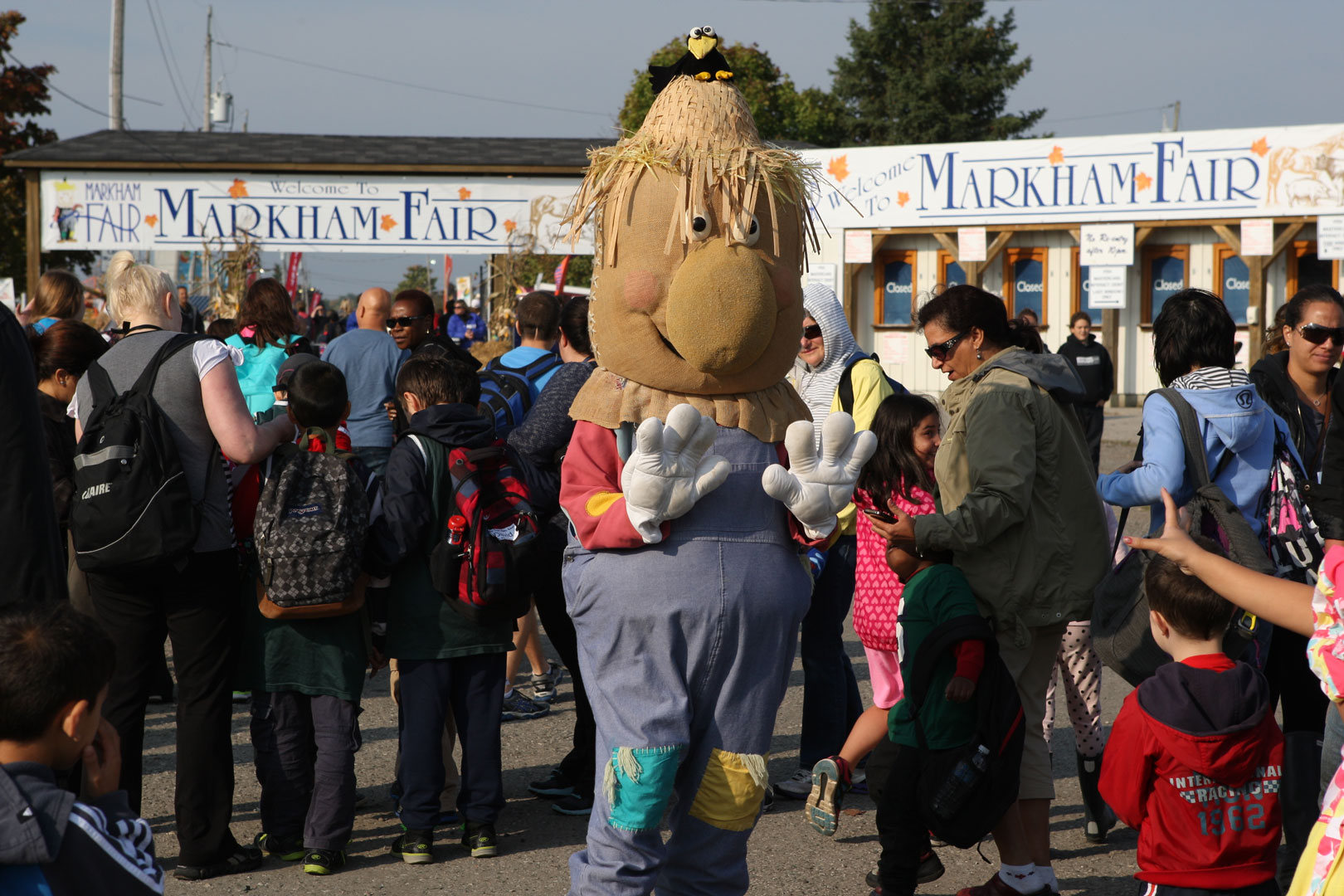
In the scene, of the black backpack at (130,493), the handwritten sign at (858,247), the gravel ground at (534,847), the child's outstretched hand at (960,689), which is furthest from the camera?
the handwritten sign at (858,247)

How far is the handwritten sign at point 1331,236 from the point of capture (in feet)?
54.2

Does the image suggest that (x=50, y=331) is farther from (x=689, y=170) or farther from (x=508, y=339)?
(x=508, y=339)

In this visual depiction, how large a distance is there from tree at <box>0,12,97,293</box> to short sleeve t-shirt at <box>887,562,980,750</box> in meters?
20.7

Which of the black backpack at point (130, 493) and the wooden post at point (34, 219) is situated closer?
the black backpack at point (130, 493)

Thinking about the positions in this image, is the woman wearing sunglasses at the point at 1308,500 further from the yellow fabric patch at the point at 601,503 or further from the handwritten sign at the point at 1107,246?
the handwritten sign at the point at 1107,246

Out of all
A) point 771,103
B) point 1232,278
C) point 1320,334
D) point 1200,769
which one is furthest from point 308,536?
point 771,103

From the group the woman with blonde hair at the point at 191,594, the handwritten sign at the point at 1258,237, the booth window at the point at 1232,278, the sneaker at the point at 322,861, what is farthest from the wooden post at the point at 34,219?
the booth window at the point at 1232,278

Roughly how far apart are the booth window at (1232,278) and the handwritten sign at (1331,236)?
2665 mm

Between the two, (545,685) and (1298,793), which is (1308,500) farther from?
(545,685)

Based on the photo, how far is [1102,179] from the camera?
19.2 metres

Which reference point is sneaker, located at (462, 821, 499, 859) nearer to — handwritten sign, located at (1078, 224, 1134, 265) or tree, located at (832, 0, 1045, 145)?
handwritten sign, located at (1078, 224, 1134, 265)

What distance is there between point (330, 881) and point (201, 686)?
800mm

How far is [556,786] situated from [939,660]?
2039 millimetres

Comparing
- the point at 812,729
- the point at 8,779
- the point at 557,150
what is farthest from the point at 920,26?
the point at 8,779
